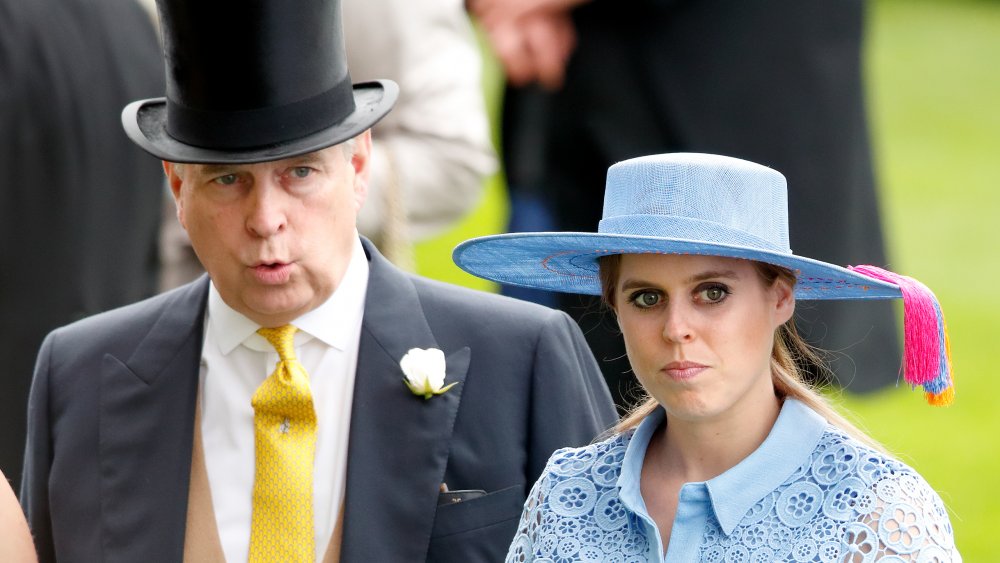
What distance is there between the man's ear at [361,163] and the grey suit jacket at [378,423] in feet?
0.54

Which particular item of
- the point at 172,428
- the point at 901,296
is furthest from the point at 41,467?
the point at 901,296

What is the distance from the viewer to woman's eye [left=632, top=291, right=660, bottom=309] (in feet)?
11.3

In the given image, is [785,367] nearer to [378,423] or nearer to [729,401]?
[729,401]

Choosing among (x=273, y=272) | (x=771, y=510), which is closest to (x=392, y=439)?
(x=273, y=272)

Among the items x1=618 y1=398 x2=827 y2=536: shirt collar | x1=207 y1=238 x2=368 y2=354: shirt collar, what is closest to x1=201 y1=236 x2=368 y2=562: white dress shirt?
x1=207 y1=238 x2=368 y2=354: shirt collar

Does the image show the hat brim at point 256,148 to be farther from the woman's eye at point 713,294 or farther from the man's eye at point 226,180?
the woman's eye at point 713,294

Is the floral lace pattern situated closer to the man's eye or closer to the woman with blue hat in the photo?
the woman with blue hat

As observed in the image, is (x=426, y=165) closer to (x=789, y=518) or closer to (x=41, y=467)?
(x=41, y=467)

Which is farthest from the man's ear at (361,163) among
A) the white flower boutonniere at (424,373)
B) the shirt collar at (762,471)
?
the shirt collar at (762,471)

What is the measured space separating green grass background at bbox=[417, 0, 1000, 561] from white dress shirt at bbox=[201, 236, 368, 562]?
3.51 feet

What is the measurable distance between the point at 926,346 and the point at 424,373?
1170 millimetres

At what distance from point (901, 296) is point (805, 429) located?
0.96 feet

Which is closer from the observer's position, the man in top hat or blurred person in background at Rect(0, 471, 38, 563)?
blurred person in background at Rect(0, 471, 38, 563)

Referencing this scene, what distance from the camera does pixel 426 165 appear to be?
587cm
